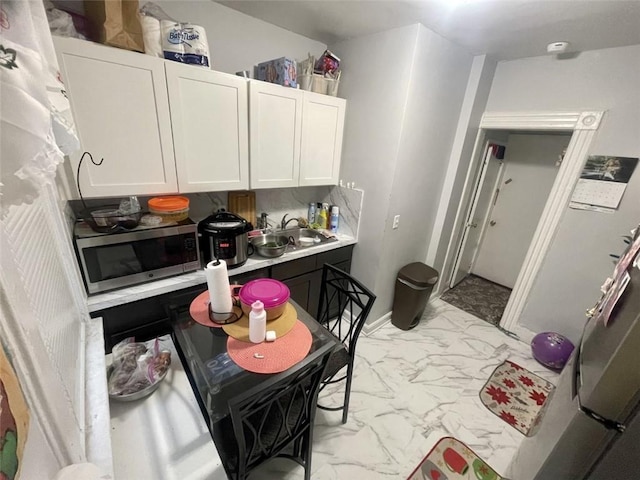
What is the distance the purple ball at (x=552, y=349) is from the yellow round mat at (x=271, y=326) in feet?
7.24

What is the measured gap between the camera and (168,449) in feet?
3.10

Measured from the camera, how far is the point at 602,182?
191cm

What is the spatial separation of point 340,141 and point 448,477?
236cm

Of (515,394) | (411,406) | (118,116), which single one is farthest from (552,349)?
(118,116)

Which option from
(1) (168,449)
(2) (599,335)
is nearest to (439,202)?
(2) (599,335)

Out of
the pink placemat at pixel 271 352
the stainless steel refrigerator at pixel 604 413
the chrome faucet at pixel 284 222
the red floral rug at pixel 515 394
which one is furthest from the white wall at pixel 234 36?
the red floral rug at pixel 515 394

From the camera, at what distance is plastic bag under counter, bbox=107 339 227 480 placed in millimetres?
888

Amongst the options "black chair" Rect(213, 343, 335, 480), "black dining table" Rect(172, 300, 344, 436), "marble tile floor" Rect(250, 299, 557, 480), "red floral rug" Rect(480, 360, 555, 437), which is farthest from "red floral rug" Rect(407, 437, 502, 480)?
"black dining table" Rect(172, 300, 344, 436)

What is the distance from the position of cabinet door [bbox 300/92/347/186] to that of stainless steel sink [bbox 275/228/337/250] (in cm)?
46

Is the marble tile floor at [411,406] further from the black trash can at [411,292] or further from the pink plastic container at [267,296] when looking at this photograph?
the pink plastic container at [267,296]

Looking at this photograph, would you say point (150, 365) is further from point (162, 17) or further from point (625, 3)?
point (625, 3)

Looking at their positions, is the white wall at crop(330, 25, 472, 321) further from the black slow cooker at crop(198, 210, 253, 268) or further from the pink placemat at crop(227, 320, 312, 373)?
the pink placemat at crop(227, 320, 312, 373)

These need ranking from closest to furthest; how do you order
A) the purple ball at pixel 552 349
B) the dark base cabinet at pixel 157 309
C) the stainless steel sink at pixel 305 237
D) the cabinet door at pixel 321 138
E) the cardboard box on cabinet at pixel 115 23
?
1. the cardboard box on cabinet at pixel 115 23
2. the dark base cabinet at pixel 157 309
3. the cabinet door at pixel 321 138
4. the purple ball at pixel 552 349
5. the stainless steel sink at pixel 305 237

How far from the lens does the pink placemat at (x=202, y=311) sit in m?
1.21
